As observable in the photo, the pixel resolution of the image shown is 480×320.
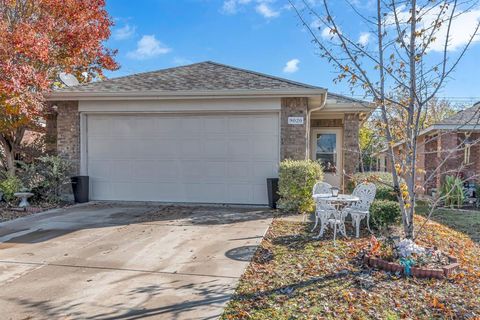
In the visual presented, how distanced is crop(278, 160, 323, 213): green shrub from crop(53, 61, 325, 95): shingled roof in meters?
1.97

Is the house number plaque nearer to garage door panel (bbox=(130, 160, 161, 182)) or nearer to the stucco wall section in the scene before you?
garage door panel (bbox=(130, 160, 161, 182))

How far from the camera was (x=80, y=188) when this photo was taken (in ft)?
32.1

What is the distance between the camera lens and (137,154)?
996cm

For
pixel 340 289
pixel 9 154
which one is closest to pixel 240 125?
pixel 340 289

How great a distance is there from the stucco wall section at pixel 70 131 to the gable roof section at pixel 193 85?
47cm

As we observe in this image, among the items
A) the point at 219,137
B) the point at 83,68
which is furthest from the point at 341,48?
the point at 83,68

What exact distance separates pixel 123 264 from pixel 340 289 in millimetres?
2715

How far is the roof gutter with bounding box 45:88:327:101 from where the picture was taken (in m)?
8.84

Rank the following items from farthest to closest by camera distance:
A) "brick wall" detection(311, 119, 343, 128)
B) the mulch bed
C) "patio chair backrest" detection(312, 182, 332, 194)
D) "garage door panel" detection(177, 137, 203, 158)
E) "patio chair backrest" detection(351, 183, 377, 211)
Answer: "brick wall" detection(311, 119, 343, 128), "garage door panel" detection(177, 137, 203, 158), "patio chair backrest" detection(312, 182, 332, 194), "patio chair backrest" detection(351, 183, 377, 211), the mulch bed

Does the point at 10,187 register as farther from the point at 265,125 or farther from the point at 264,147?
the point at 265,125

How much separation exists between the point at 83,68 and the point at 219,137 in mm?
6175

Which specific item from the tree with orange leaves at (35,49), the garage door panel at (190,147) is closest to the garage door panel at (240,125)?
the garage door panel at (190,147)

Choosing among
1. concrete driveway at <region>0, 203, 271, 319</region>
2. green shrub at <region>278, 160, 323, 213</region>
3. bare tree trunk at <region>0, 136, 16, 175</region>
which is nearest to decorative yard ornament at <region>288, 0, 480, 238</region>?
concrete driveway at <region>0, 203, 271, 319</region>

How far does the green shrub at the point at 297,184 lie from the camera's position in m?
8.11
